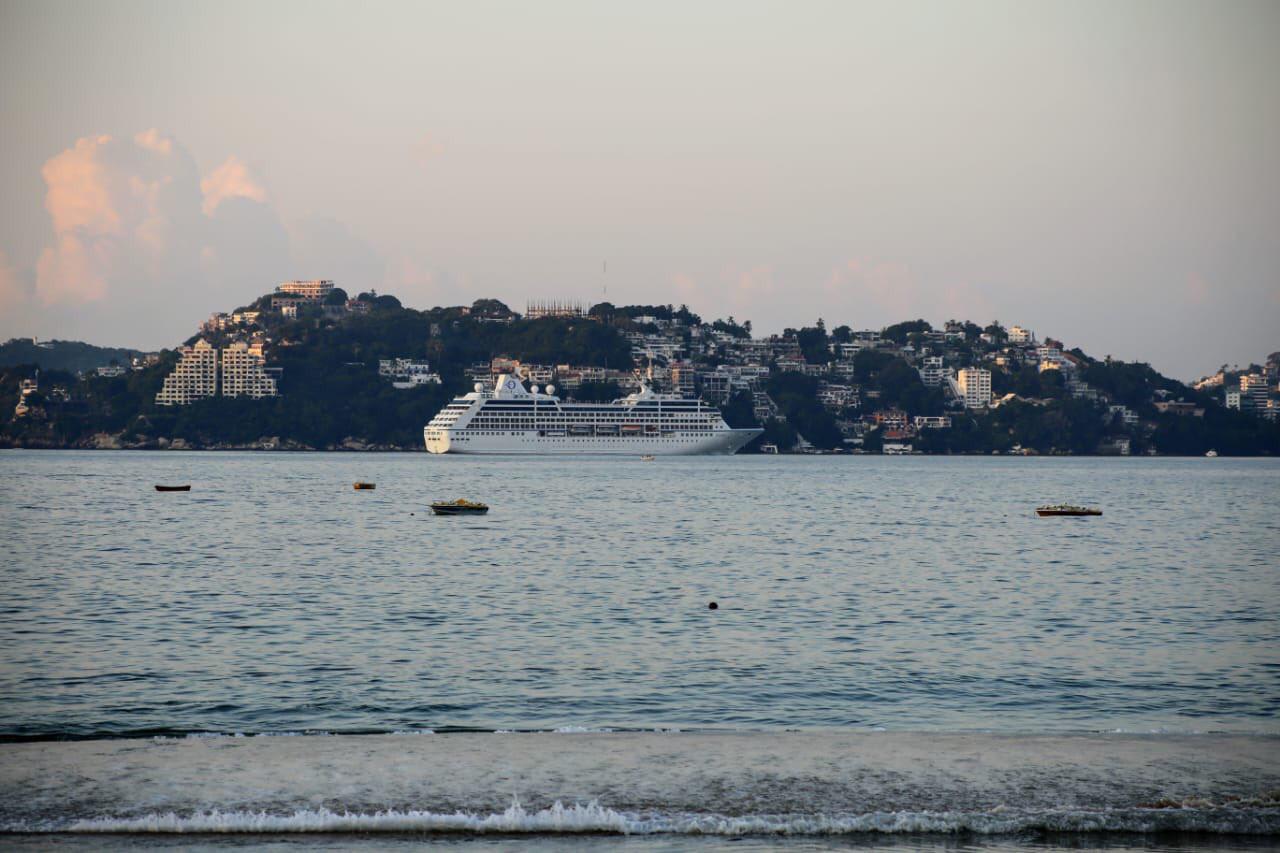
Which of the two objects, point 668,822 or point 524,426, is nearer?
point 668,822

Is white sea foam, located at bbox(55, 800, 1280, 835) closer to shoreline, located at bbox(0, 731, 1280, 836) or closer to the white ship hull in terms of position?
shoreline, located at bbox(0, 731, 1280, 836)

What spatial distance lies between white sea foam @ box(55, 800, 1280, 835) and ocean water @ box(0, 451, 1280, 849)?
3cm

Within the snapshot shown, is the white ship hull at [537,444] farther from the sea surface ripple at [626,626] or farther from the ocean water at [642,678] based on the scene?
the ocean water at [642,678]

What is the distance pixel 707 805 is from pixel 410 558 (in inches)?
1175

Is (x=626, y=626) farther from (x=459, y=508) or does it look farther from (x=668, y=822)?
(x=459, y=508)

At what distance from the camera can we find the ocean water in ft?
44.7

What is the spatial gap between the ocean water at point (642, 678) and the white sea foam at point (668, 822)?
3 centimetres

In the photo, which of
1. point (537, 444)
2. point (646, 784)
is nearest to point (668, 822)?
point (646, 784)

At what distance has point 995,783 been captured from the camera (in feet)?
47.2

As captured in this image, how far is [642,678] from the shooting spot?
21484 millimetres

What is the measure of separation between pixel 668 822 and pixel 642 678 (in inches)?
327

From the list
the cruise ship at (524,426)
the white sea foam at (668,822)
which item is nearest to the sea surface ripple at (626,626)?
the white sea foam at (668,822)

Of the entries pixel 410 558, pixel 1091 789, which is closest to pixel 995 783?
pixel 1091 789

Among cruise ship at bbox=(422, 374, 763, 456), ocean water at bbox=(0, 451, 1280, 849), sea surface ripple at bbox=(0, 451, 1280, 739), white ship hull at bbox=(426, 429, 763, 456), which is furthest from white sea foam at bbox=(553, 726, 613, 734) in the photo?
white ship hull at bbox=(426, 429, 763, 456)
